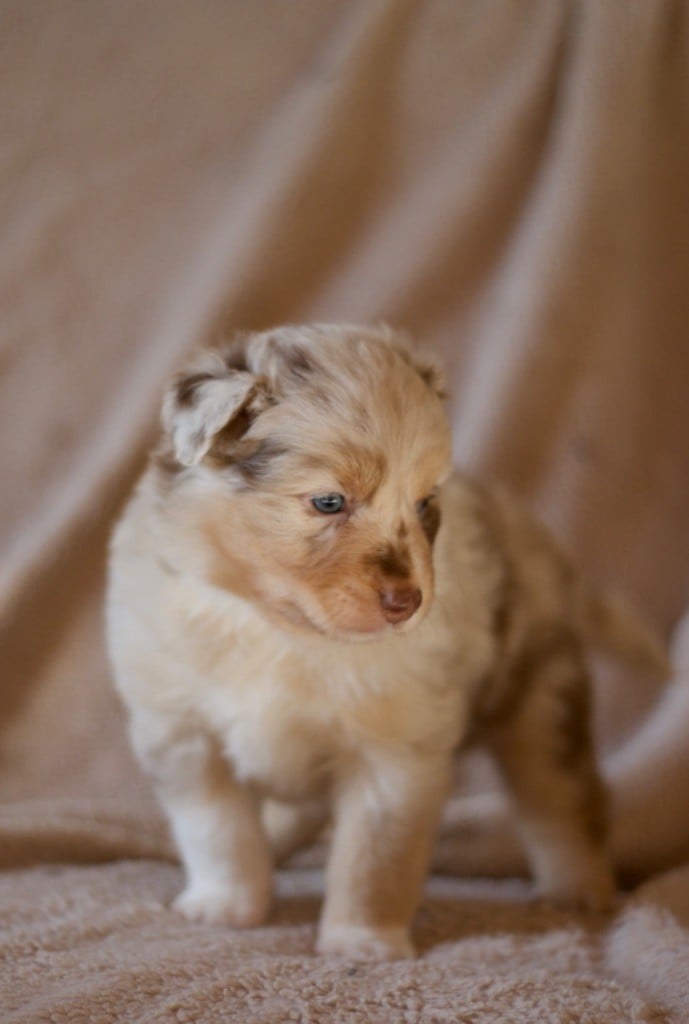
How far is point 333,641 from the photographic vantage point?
2162 mm

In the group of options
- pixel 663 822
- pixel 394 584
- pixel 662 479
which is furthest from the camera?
pixel 662 479

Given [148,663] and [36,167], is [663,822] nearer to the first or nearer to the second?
[148,663]

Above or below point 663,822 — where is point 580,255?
above

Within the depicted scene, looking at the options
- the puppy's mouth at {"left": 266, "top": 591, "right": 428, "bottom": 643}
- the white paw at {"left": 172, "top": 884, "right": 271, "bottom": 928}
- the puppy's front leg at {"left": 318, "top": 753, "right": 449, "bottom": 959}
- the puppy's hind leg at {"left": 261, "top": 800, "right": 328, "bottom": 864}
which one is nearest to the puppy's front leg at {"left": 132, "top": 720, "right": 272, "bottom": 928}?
the white paw at {"left": 172, "top": 884, "right": 271, "bottom": 928}

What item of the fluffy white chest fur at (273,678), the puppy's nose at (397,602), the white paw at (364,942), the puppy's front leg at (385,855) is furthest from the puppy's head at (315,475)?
the white paw at (364,942)

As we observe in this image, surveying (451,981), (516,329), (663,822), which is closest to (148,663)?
(451,981)

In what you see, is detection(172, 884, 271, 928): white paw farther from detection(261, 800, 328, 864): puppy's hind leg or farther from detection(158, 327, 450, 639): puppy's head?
detection(158, 327, 450, 639): puppy's head

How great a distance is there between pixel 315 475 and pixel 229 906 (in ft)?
3.13

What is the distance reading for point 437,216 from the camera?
3195 mm

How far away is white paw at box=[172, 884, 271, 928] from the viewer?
7.68 ft

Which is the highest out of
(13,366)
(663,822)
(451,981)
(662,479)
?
(13,366)

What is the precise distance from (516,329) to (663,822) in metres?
1.37

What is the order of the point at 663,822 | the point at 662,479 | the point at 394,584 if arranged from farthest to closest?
1. the point at 662,479
2. the point at 663,822
3. the point at 394,584

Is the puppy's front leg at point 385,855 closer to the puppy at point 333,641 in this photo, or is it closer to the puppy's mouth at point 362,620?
the puppy at point 333,641
